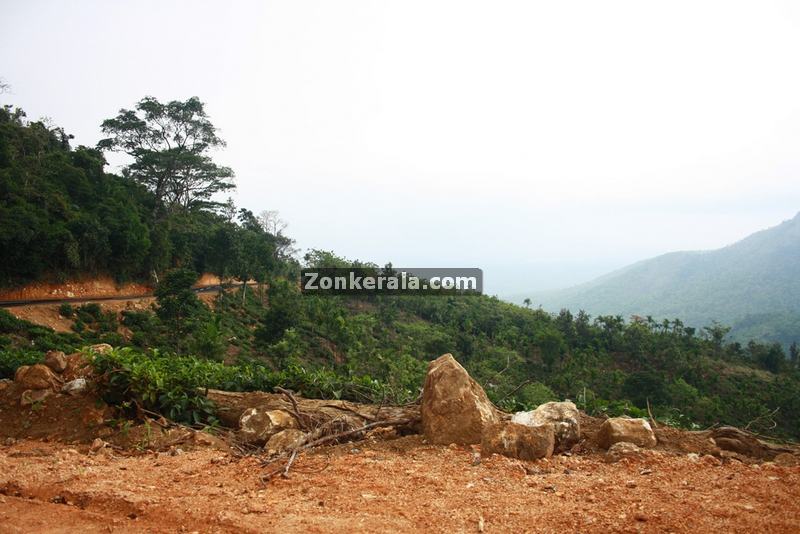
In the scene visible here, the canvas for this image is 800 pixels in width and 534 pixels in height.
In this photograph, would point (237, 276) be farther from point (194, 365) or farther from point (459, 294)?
point (194, 365)

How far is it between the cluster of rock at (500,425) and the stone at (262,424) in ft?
5.05

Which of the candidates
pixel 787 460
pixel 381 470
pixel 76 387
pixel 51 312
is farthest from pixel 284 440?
pixel 51 312

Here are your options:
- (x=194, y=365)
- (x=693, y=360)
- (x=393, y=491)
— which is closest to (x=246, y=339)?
(x=194, y=365)

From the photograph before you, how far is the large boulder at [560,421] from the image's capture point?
4535 millimetres

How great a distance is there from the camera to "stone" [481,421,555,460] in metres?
4.17

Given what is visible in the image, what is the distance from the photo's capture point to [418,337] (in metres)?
31.0

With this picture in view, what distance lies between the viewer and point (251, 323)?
95.5 feet

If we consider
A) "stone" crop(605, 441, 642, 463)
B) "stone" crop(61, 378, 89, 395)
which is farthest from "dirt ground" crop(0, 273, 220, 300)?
"stone" crop(605, 441, 642, 463)

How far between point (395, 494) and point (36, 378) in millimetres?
5140

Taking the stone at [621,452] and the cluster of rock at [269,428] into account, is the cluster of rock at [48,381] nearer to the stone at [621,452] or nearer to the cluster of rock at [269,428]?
the cluster of rock at [269,428]

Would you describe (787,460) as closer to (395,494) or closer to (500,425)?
(500,425)
